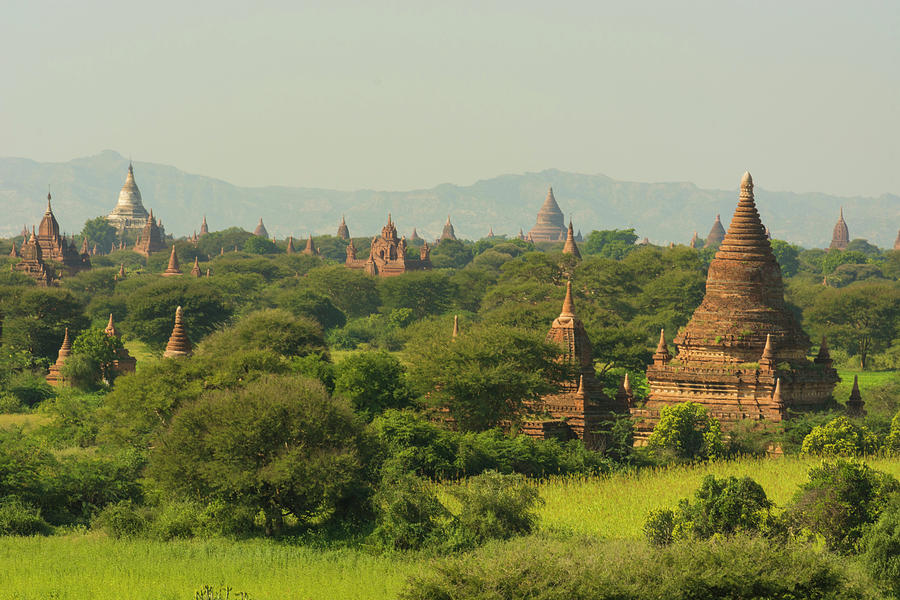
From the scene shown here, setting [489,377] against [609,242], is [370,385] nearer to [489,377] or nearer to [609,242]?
[489,377]

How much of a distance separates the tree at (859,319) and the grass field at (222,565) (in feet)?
178

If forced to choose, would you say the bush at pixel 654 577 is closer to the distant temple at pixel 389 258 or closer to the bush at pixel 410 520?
the bush at pixel 410 520

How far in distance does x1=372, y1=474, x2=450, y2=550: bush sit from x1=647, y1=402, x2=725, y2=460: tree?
12.6 metres

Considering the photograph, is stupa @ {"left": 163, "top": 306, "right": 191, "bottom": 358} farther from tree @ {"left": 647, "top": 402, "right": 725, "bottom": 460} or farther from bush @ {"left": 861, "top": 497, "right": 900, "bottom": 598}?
bush @ {"left": 861, "top": 497, "right": 900, "bottom": 598}

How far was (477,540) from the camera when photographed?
3366cm

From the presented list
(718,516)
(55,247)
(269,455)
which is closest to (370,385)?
(269,455)

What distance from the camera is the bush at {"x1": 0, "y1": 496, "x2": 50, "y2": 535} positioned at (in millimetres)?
36125

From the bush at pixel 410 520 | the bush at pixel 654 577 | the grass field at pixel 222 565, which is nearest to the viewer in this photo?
the bush at pixel 654 577

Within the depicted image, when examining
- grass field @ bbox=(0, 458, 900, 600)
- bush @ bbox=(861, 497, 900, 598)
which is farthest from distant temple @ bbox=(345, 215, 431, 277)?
bush @ bbox=(861, 497, 900, 598)

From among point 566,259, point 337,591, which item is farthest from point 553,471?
point 566,259

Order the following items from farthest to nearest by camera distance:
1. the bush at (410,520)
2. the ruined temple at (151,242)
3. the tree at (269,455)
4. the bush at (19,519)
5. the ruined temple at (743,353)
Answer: the ruined temple at (151,242)
the ruined temple at (743,353)
the tree at (269,455)
the bush at (19,519)
the bush at (410,520)

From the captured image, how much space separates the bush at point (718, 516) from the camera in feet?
108

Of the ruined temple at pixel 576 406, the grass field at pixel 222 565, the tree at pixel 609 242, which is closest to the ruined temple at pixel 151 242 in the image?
the tree at pixel 609 242

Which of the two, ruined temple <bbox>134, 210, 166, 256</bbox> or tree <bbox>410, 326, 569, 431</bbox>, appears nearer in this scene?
tree <bbox>410, 326, 569, 431</bbox>
